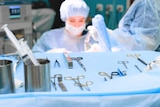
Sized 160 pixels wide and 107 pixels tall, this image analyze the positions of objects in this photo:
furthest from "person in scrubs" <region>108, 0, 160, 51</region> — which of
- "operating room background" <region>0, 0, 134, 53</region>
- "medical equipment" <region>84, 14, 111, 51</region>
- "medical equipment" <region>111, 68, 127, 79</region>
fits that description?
"operating room background" <region>0, 0, 134, 53</region>

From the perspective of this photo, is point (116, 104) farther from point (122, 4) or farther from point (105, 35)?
point (122, 4)

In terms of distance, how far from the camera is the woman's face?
76.4 inches

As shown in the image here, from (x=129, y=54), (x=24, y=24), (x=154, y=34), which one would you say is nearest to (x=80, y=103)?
(x=129, y=54)

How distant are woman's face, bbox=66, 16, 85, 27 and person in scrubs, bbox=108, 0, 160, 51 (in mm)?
245

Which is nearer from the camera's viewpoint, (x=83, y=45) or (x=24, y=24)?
(x=83, y=45)

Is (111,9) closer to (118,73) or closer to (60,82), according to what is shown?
(118,73)

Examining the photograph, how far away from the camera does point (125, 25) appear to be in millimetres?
2000

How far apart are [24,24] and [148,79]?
213 cm

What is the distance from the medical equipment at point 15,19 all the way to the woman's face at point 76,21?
2.35ft

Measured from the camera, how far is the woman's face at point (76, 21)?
1940mm

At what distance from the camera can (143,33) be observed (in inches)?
72.4

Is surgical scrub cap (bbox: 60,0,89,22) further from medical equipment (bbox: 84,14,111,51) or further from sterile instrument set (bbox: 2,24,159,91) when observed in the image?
sterile instrument set (bbox: 2,24,159,91)

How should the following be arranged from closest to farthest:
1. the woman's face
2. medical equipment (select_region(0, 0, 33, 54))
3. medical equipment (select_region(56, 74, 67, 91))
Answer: medical equipment (select_region(56, 74, 67, 91)) < the woman's face < medical equipment (select_region(0, 0, 33, 54))

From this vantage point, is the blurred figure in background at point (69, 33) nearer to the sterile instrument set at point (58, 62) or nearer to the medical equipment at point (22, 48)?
the sterile instrument set at point (58, 62)
